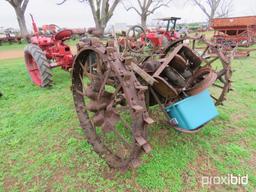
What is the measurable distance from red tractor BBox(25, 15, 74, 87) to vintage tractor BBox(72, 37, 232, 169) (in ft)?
6.56

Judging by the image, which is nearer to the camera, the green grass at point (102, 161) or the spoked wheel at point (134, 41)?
the green grass at point (102, 161)

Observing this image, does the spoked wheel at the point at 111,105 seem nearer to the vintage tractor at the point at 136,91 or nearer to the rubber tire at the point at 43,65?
the vintage tractor at the point at 136,91

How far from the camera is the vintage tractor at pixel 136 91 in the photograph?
1666 millimetres

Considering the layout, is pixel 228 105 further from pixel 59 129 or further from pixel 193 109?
pixel 59 129

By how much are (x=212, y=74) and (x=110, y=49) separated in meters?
1.14

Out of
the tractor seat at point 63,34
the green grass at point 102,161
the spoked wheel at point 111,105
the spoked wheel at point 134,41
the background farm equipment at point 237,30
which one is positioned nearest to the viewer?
the spoked wheel at point 111,105

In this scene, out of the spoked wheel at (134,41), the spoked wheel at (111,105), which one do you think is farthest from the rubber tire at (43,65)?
the spoked wheel at (111,105)

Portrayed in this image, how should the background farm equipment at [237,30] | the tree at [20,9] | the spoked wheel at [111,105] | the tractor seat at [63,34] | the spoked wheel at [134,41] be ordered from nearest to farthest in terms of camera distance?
the spoked wheel at [111,105]
the spoked wheel at [134,41]
the tractor seat at [63,34]
the background farm equipment at [237,30]
the tree at [20,9]

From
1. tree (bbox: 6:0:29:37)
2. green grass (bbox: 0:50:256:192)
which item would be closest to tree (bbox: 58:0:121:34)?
tree (bbox: 6:0:29:37)

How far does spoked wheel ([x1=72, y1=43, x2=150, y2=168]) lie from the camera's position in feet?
5.17

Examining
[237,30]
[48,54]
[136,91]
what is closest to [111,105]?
[136,91]

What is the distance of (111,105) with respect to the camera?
6.72ft

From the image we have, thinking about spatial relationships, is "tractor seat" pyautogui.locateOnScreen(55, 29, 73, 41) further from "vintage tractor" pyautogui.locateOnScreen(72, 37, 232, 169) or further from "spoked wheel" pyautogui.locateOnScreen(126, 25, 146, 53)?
"vintage tractor" pyautogui.locateOnScreen(72, 37, 232, 169)

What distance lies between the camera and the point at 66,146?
8.25 ft
